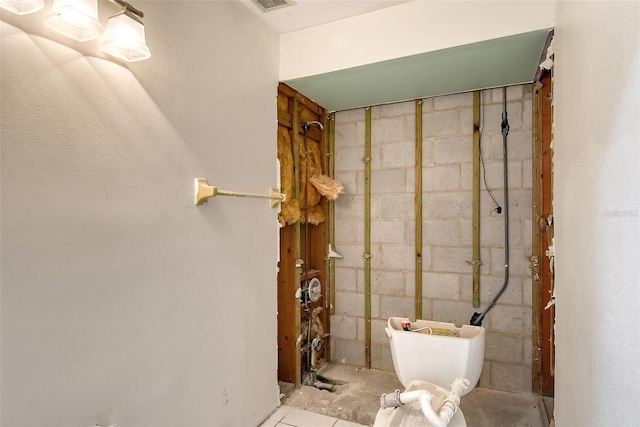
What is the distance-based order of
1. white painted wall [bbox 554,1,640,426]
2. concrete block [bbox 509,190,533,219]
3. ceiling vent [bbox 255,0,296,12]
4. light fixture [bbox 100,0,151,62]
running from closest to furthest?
white painted wall [bbox 554,1,640,426], light fixture [bbox 100,0,151,62], ceiling vent [bbox 255,0,296,12], concrete block [bbox 509,190,533,219]

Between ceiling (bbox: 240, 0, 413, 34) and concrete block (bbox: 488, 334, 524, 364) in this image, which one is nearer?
ceiling (bbox: 240, 0, 413, 34)

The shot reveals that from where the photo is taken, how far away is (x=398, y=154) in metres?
2.81

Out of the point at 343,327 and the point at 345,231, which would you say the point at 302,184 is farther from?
the point at 343,327

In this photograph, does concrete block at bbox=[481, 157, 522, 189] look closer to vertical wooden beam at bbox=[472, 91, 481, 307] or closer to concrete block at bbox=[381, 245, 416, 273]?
vertical wooden beam at bbox=[472, 91, 481, 307]

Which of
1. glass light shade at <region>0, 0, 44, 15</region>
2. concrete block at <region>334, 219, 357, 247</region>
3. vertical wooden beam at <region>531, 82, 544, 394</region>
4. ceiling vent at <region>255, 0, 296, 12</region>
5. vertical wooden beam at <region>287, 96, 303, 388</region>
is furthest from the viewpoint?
concrete block at <region>334, 219, 357, 247</region>

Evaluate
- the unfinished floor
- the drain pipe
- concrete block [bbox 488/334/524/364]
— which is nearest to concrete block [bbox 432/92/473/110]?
concrete block [bbox 488/334/524/364]

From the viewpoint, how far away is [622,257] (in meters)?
0.75

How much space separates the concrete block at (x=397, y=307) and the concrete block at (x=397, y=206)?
642 mm

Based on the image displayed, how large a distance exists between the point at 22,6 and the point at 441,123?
7.96 feet

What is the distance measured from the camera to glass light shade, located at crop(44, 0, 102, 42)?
38.7 inches

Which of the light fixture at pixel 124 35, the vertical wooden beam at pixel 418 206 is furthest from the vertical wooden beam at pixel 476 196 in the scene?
the light fixture at pixel 124 35

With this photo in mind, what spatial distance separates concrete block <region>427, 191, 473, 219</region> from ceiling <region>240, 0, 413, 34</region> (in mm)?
1342

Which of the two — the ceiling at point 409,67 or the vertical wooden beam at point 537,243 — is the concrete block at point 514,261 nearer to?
the vertical wooden beam at point 537,243

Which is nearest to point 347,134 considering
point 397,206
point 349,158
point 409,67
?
point 349,158
